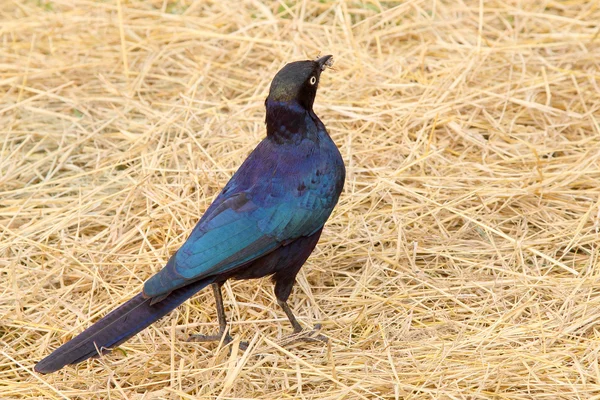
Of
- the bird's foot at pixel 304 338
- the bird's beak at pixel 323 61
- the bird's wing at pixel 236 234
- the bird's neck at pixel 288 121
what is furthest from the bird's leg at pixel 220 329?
the bird's beak at pixel 323 61

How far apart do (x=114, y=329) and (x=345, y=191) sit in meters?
1.76

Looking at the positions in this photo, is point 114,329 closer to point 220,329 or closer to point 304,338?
point 220,329

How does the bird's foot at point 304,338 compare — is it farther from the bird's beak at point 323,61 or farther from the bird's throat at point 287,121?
the bird's beak at point 323,61

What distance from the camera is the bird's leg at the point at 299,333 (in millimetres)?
3918

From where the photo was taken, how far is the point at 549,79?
214 inches

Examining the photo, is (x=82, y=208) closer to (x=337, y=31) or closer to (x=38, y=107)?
(x=38, y=107)

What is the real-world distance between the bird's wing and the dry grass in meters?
0.37

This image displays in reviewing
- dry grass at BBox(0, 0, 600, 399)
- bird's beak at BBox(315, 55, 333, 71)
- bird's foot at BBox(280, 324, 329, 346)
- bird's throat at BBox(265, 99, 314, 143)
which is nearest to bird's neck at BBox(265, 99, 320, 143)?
bird's throat at BBox(265, 99, 314, 143)

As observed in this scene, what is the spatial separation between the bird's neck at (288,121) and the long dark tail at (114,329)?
0.81 m

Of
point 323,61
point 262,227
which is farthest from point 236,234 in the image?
point 323,61

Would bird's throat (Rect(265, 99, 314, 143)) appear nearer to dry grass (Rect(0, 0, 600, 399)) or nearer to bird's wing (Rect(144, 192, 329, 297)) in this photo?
bird's wing (Rect(144, 192, 329, 297))

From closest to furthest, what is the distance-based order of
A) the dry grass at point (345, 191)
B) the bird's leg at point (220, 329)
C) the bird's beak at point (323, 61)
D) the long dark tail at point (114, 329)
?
the long dark tail at point (114, 329)
the dry grass at point (345, 191)
the bird's leg at point (220, 329)
the bird's beak at point (323, 61)

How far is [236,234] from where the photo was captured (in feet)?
12.2

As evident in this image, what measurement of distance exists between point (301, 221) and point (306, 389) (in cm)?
76
